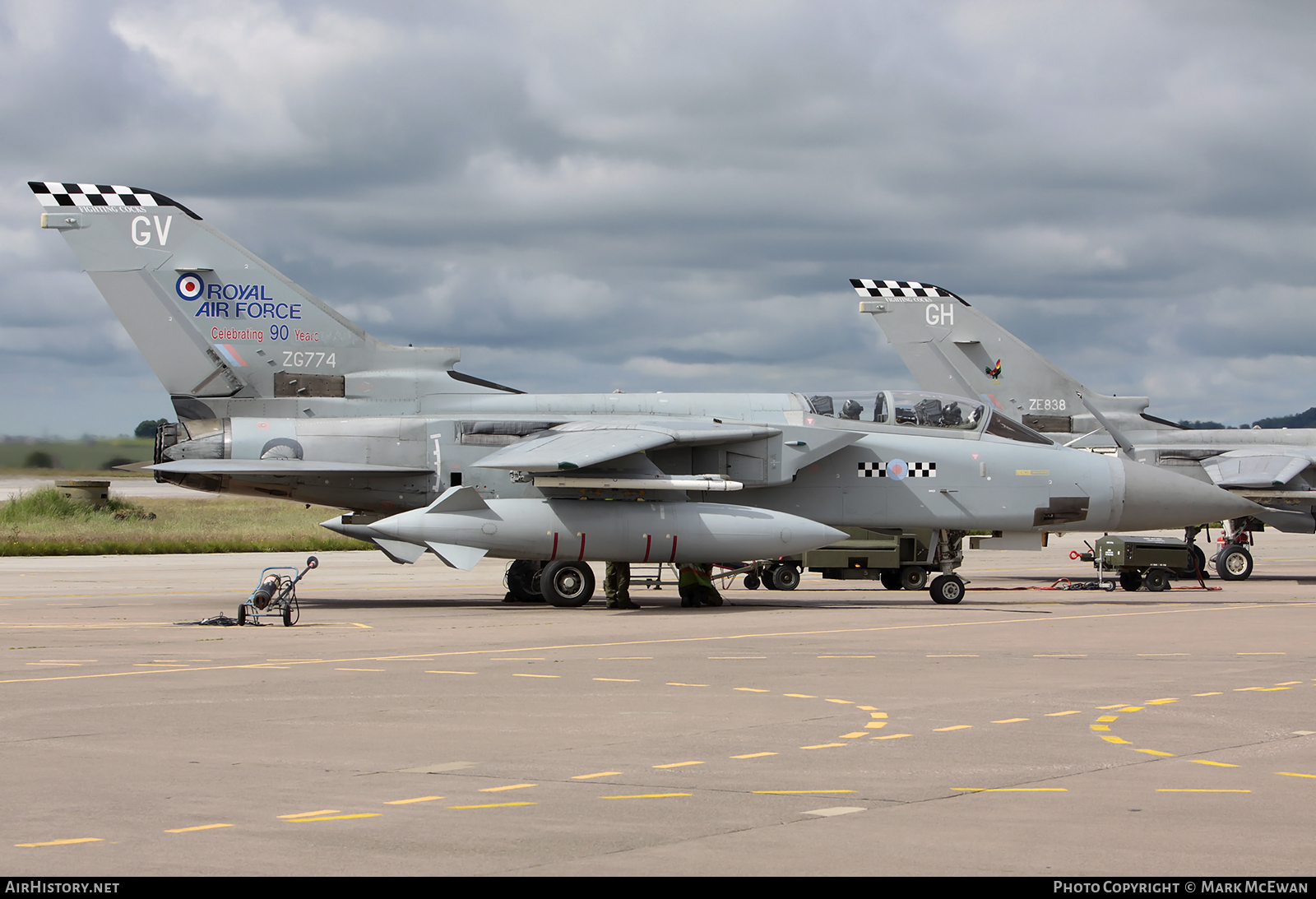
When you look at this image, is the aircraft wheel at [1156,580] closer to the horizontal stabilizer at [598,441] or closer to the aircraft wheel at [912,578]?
the aircraft wheel at [912,578]

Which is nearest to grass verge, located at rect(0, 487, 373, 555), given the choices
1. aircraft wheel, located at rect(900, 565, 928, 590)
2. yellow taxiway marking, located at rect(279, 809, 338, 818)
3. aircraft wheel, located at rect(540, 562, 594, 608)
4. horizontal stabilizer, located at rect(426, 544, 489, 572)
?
aircraft wheel, located at rect(540, 562, 594, 608)

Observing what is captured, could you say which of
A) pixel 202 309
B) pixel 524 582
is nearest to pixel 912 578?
pixel 524 582

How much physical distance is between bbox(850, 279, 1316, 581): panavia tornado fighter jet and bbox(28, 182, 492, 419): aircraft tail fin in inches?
641

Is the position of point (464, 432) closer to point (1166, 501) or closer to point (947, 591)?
point (947, 591)

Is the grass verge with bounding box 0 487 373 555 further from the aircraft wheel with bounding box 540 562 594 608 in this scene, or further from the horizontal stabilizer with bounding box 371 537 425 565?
the aircraft wheel with bounding box 540 562 594 608

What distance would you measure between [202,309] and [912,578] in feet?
47.0

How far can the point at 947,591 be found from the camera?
72.4ft

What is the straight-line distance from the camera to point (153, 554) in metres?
35.4

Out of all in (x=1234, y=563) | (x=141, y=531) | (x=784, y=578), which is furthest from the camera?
(x=141, y=531)

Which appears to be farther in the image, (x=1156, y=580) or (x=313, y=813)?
(x=1156, y=580)

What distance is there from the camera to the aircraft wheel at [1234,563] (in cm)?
3019

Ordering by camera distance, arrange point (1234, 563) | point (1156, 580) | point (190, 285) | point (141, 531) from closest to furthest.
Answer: point (190, 285), point (1156, 580), point (1234, 563), point (141, 531)

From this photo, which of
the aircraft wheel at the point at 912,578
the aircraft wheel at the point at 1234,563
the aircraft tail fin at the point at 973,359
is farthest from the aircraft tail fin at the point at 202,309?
the aircraft wheel at the point at 1234,563

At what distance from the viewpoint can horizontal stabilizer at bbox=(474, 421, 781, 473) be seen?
19.3 m
